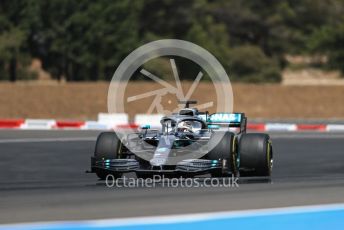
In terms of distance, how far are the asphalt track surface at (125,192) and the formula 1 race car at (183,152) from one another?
20.4 inches

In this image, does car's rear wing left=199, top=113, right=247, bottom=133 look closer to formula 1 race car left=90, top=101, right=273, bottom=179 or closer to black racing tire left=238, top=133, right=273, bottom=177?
formula 1 race car left=90, top=101, right=273, bottom=179

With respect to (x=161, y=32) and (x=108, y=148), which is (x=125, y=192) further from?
(x=161, y=32)

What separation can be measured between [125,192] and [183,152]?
10.4ft

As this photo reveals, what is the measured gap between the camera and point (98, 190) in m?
11.9

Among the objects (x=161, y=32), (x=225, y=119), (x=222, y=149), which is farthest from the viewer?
(x=161, y=32)

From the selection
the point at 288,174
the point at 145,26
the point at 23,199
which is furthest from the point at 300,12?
the point at 23,199

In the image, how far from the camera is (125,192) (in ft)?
37.4

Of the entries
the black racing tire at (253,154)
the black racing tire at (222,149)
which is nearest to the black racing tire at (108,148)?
the black racing tire at (222,149)

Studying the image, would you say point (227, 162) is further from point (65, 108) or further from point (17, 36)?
point (17, 36)

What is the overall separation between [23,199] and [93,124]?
76.8 ft

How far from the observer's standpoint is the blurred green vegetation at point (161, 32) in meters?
60.6

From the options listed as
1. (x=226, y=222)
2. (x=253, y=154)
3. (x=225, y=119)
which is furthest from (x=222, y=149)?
(x=226, y=222)

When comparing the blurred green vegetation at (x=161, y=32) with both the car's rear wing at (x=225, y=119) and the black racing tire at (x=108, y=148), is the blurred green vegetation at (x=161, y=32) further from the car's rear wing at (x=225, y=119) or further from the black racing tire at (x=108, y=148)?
the black racing tire at (x=108, y=148)

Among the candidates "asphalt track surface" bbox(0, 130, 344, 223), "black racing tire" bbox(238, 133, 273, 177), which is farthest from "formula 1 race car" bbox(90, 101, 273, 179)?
"asphalt track surface" bbox(0, 130, 344, 223)
